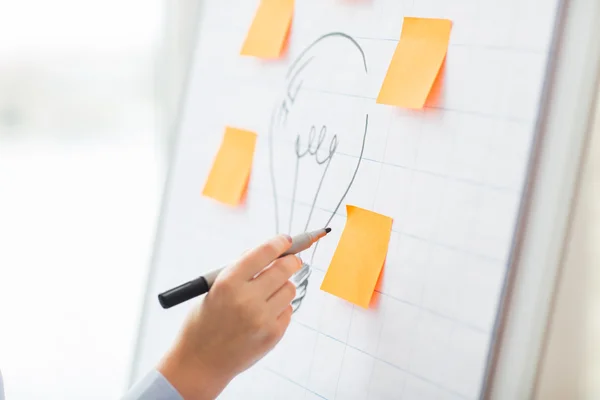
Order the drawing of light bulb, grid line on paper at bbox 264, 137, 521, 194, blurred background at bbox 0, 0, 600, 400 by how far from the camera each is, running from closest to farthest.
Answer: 1. grid line on paper at bbox 264, 137, 521, 194
2. the drawing of light bulb
3. blurred background at bbox 0, 0, 600, 400

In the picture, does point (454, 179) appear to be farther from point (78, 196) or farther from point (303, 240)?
point (78, 196)

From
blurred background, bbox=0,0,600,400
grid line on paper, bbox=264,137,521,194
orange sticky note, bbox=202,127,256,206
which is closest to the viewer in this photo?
grid line on paper, bbox=264,137,521,194

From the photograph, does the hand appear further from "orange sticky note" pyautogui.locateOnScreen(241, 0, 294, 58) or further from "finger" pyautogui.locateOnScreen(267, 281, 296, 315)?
"orange sticky note" pyautogui.locateOnScreen(241, 0, 294, 58)

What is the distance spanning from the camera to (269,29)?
0.77 meters

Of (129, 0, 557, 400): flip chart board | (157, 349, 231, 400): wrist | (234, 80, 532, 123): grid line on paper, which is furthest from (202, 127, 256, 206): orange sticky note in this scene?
(157, 349, 231, 400): wrist

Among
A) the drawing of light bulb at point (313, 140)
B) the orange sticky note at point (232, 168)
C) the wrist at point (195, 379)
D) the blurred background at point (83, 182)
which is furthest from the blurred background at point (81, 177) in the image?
the wrist at point (195, 379)

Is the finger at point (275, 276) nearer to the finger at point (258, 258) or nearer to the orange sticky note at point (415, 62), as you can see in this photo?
the finger at point (258, 258)

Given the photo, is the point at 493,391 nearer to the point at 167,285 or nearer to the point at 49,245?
the point at 167,285

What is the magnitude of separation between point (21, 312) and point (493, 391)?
0.73m

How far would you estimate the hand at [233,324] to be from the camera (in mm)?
582

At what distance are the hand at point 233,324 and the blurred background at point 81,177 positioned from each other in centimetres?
37

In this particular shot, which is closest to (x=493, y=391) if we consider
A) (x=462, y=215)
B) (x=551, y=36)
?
(x=462, y=215)

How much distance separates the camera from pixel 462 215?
56 cm

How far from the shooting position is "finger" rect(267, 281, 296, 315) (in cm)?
60
